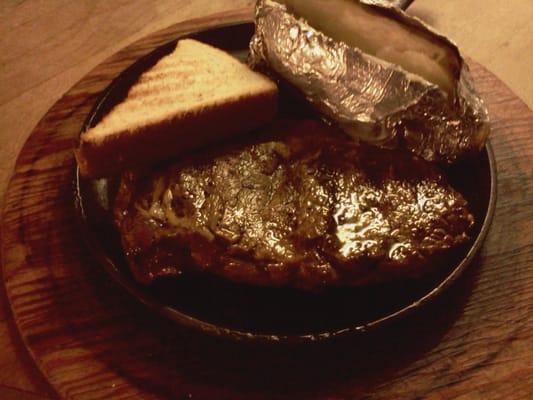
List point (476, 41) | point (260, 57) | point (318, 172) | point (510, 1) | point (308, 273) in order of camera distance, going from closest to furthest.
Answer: point (308, 273)
point (318, 172)
point (260, 57)
point (476, 41)
point (510, 1)

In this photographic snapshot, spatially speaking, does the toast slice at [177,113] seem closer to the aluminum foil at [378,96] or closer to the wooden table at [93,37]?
the aluminum foil at [378,96]

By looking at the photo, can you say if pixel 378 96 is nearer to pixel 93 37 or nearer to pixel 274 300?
pixel 274 300

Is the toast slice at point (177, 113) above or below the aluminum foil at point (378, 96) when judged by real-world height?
below

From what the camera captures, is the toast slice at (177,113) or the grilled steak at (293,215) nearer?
the grilled steak at (293,215)

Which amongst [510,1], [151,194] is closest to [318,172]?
[151,194]

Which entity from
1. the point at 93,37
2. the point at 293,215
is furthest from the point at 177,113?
the point at 93,37

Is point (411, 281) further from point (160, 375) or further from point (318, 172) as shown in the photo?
point (160, 375)

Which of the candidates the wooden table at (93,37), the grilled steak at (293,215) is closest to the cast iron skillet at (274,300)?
the grilled steak at (293,215)
